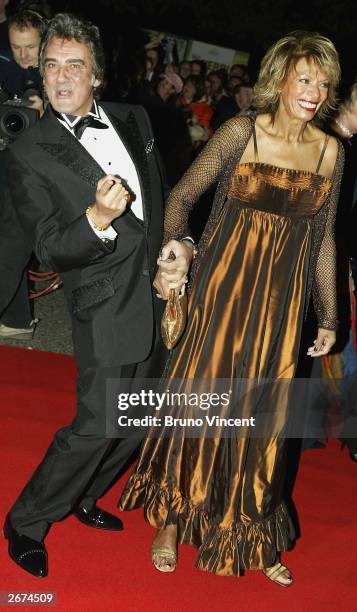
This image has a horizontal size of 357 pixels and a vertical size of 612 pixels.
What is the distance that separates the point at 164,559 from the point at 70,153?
52.8 inches

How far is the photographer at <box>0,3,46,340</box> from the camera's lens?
351 centimetres

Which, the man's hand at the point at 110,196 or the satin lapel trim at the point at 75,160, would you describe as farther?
the satin lapel trim at the point at 75,160

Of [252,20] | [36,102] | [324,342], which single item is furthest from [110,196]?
[252,20]

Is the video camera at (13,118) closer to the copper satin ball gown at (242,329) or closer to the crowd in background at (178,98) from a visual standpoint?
the copper satin ball gown at (242,329)

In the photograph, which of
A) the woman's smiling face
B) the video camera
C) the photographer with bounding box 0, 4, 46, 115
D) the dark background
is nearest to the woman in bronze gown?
the woman's smiling face

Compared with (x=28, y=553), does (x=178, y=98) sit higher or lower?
higher

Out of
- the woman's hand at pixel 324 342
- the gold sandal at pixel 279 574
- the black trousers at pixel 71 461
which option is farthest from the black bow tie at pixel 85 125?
the gold sandal at pixel 279 574

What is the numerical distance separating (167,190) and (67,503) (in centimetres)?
107

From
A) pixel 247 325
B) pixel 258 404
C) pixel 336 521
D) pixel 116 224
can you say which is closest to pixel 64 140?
pixel 116 224

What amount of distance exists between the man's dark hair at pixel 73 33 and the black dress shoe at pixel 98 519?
1474mm

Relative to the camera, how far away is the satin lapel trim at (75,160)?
2.12 metres

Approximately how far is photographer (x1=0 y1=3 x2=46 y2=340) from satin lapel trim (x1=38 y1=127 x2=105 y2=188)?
1.41m

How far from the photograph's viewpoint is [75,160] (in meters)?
2.12

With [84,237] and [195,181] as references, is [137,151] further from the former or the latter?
[84,237]
